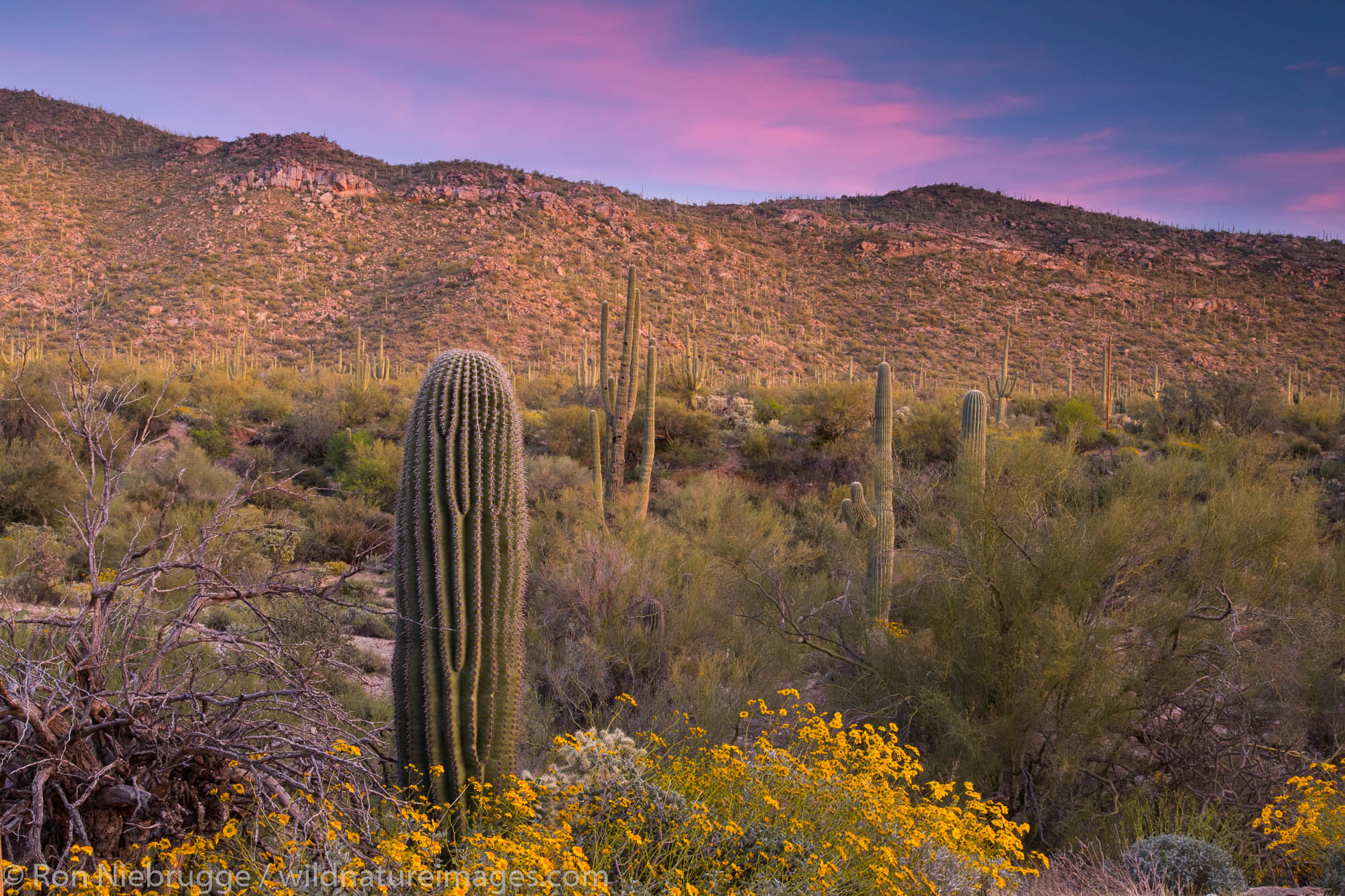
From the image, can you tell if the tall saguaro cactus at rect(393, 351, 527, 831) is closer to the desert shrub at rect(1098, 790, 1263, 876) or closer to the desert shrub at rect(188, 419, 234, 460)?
the desert shrub at rect(1098, 790, 1263, 876)

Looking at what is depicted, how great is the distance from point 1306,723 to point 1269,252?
55139 millimetres

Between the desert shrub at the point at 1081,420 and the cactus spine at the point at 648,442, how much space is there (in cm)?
908

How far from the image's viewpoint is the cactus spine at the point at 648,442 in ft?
39.7

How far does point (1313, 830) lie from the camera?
4.21 metres

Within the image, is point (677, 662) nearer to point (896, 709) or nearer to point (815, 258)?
point (896, 709)

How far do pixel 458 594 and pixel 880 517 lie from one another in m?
5.92

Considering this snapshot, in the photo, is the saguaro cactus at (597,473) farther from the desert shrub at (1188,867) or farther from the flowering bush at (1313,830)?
the flowering bush at (1313,830)

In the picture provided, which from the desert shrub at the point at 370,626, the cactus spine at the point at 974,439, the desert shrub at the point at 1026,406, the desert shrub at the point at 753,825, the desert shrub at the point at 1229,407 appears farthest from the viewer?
the desert shrub at the point at 1026,406

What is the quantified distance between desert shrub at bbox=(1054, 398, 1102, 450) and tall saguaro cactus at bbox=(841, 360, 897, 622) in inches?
328

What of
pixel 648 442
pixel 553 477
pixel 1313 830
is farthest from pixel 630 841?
pixel 553 477

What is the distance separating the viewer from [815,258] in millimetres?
47625

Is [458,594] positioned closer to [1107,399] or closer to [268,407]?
[268,407]

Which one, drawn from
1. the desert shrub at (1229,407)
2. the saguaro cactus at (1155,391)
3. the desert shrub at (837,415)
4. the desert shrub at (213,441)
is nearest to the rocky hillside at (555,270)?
the saguaro cactus at (1155,391)

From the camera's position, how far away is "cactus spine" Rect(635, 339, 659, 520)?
39.7 ft
